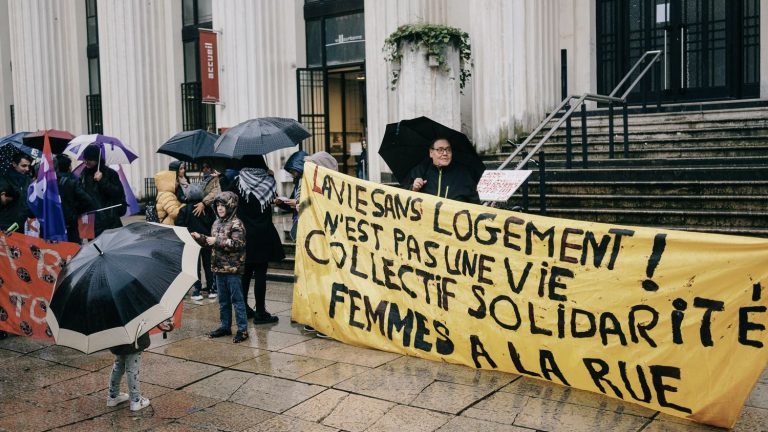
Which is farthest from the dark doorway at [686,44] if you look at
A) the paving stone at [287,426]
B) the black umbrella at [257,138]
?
the paving stone at [287,426]

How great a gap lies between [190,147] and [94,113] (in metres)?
14.2

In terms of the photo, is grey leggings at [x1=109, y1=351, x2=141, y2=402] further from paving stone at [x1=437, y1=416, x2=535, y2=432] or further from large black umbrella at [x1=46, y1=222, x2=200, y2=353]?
paving stone at [x1=437, y1=416, x2=535, y2=432]

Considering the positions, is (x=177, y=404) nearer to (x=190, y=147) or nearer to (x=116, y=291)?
(x=116, y=291)

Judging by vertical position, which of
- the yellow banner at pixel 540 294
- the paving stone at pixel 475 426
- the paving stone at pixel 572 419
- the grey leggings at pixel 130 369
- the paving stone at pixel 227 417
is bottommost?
the paving stone at pixel 227 417

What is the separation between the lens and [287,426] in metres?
5.05

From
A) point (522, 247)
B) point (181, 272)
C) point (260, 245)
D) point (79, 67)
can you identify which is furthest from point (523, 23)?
point (79, 67)

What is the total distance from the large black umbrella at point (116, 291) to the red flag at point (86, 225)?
163 inches

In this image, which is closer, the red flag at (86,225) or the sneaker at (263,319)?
the sneaker at (263,319)

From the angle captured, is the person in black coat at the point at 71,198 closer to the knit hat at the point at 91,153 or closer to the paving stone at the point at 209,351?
the knit hat at the point at 91,153

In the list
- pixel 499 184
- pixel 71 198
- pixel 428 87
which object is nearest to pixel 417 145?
pixel 499 184

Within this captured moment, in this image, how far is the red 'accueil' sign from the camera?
16.1 m

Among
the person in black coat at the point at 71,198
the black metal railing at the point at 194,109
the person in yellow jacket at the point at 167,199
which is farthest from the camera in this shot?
the black metal railing at the point at 194,109

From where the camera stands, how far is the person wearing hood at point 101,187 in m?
9.16

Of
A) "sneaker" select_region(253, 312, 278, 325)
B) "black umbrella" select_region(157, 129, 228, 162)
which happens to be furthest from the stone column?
"sneaker" select_region(253, 312, 278, 325)
